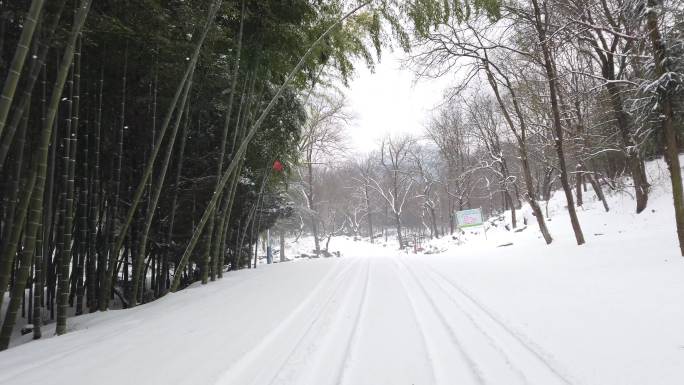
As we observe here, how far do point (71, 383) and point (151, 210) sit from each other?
197 centimetres

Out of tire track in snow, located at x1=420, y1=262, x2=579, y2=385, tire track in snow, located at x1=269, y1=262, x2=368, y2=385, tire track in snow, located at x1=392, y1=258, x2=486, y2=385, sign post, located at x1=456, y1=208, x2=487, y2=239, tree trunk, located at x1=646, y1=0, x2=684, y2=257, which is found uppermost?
tree trunk, located at x1=646, y1=0, x2=684, y2=257

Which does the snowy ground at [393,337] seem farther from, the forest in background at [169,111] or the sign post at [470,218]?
the sign post at [470,218]

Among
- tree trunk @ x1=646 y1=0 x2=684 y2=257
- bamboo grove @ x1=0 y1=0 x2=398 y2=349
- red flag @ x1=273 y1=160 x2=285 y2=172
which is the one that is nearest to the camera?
bamboo grove @ x1=0 y1=0 x2=398 y2=349

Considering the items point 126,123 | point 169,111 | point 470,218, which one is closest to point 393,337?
point 169,111

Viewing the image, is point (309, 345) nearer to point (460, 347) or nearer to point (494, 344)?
point (460, 347)

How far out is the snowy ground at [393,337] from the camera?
1.56m

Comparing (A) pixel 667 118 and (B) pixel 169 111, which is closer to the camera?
(B) pixel 169 111

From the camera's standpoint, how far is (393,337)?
2.11 metres

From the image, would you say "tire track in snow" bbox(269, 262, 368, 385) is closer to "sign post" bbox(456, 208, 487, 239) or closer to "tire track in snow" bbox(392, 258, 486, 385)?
"tire track in snow" bbox(392, 258, 486, 385)

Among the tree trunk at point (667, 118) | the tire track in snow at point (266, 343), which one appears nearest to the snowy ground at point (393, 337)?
the tire track in snow at point (266, 343)

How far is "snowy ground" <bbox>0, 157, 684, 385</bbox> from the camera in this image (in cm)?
156

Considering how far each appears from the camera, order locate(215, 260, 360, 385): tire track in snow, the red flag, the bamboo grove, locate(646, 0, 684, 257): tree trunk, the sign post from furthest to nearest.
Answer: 1. the sign post
2. the red flag
3. locate(646, 0, 684, 257): tree trunk
4. the bamboo grove
5. locate(215, 260, 360, 385): tire track in snow

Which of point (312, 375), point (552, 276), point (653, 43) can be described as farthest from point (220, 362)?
point (653, 43)

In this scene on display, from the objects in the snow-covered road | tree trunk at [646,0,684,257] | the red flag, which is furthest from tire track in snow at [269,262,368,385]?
tree trunk at [646,0,684,257]
